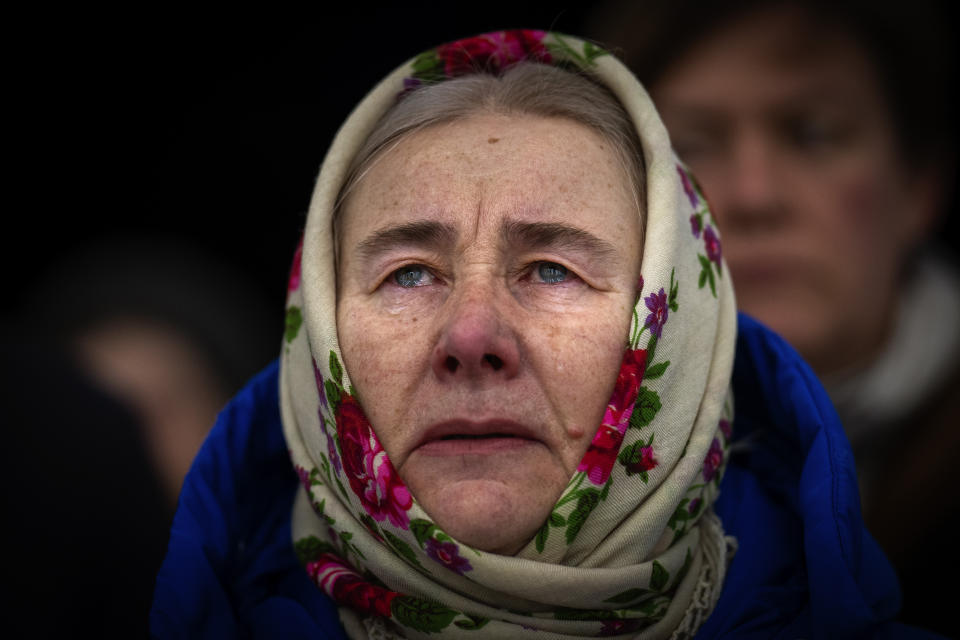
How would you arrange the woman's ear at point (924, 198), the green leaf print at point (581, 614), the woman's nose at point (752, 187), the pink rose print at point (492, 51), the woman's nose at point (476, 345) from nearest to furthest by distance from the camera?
1. the woman's nose at point (476, 345)
2. the green leaf print at point (581, 614)
3. the pink rose print at point (492, 51)
4. the woman's nose at point (752, 187)
5. the woman's ear at point (924, 198)

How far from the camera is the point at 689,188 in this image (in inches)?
83.7

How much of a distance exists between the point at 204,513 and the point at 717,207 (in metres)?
2.32

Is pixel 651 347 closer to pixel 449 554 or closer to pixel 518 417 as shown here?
pixel 518 417

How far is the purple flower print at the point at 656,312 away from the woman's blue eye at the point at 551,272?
205 millimetres

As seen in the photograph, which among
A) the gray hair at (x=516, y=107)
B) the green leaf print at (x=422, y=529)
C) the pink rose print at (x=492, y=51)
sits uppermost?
the pink rose print at (x=492, y=51)

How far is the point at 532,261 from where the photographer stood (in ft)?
6.18

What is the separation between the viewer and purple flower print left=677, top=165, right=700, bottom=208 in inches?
82.5

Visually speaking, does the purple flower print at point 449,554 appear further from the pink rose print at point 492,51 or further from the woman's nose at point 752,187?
the woman's nose at point 752,187

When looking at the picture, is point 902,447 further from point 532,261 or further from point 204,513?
point 204,513

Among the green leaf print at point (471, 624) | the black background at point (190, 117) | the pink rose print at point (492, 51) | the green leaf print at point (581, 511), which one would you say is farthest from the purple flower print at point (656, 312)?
the black background at point (190, 117)

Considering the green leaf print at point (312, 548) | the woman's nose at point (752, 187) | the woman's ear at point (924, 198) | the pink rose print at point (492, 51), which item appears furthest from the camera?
the woman's ear at point (924, 198)

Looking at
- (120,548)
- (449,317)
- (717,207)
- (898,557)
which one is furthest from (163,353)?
(898,557)

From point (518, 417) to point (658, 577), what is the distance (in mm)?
483

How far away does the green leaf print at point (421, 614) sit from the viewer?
1.76 m
